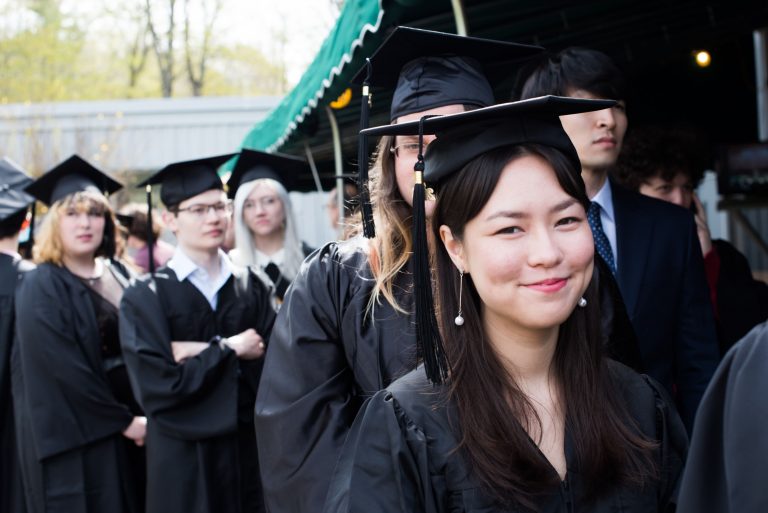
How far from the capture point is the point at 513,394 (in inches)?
77.9

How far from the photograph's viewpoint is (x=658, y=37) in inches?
225

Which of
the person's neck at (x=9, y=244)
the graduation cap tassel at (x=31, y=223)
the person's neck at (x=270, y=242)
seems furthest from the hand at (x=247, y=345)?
the graduation cap tassel at (x=31, y=223)

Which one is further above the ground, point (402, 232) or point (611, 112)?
point (611, 112)

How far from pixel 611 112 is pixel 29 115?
14.6m

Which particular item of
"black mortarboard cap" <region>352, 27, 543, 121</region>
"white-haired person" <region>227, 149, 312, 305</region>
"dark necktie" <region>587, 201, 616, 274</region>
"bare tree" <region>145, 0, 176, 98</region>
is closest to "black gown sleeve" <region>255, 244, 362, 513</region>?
"black mortarboard cap" <region>352, 27, 543, 121</region>

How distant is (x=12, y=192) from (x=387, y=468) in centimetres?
473

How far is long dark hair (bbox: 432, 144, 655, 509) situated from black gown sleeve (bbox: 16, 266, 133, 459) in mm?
3347

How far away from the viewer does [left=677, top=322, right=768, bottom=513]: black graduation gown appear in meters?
1.36

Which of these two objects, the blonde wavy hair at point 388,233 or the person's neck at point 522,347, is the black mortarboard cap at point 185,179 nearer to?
the blonde wavy hair at point 388,233

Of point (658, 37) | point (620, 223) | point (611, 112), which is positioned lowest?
point (620, 223)

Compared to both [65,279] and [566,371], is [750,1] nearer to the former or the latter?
[566,371]

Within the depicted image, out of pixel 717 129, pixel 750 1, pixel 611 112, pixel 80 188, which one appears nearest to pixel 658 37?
pixel 750 1

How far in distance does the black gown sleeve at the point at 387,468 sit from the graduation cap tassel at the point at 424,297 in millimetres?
124

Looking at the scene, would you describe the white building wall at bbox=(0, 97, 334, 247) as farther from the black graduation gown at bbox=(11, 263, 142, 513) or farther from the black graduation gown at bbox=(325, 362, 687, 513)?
the black graduation gown at bbox=(325, 362, 687, 513)
